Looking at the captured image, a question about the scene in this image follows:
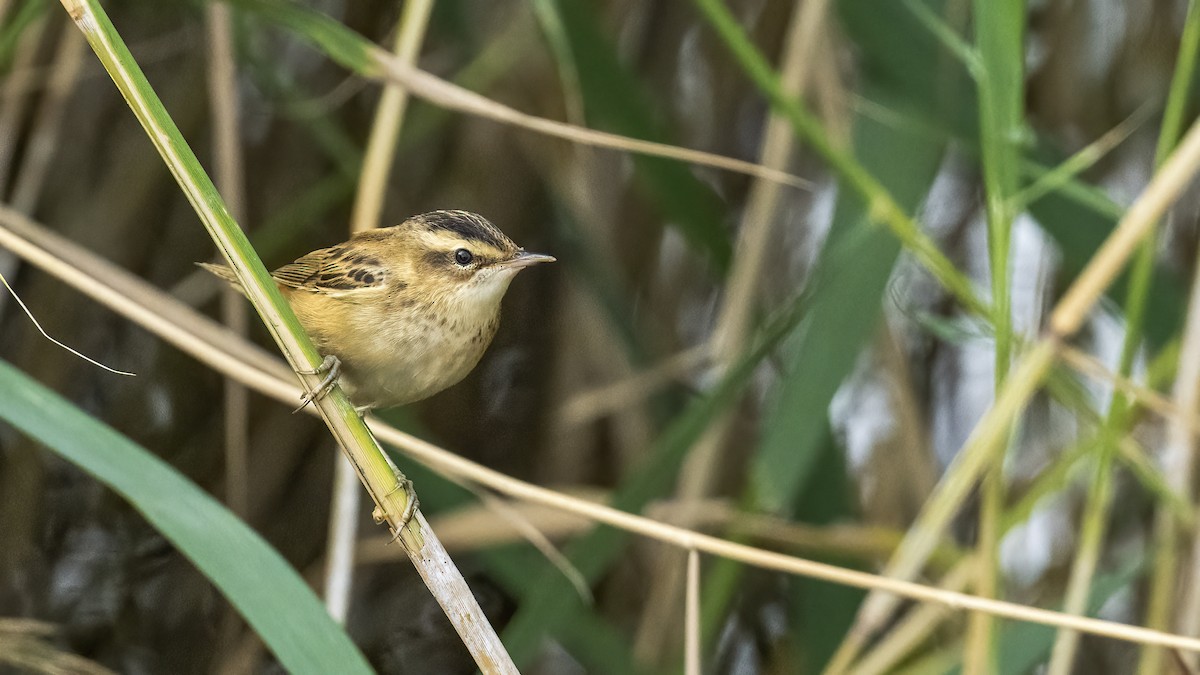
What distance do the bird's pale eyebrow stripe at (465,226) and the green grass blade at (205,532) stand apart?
1.48ft

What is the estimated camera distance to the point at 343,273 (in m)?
1.60

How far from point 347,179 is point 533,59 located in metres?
0.71

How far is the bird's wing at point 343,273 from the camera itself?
157 centimetres

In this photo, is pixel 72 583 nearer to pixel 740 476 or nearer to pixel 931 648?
pixel 740 476

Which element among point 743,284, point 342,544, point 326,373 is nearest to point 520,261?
point 326,373

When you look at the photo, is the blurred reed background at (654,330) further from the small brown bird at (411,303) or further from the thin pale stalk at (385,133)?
the small brown bird at (411,303)

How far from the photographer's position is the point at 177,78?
2.67m

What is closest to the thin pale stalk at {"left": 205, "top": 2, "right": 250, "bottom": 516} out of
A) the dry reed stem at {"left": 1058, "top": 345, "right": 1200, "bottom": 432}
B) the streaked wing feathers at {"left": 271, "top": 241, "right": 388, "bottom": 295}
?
the streaked wing feathers at {"left": 271, "top": 241, "right": 388, "bottom": 295}

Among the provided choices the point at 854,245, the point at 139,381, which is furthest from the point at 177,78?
the point at 854,245

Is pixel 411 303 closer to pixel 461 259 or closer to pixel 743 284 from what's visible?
pixel 461 259

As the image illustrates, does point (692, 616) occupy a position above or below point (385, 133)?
below

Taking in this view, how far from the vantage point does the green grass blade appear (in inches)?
48.8

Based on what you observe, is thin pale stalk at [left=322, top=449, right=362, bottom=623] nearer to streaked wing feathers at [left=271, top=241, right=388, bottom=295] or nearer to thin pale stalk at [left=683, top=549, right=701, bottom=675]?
streaked wing feathers at [left=271, top=241, right=388, bottom=295]

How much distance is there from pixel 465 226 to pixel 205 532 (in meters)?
0.50
